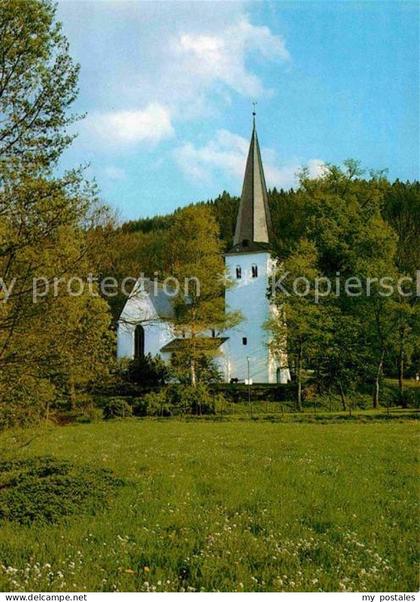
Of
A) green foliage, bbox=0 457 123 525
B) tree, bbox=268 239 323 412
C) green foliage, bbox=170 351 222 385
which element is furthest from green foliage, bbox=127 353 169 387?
green foliage, bbox=0 457 123 525

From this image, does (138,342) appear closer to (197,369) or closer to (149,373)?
(149,373)

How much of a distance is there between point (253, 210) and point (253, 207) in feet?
0.90

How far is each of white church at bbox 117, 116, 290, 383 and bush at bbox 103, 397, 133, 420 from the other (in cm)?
1962

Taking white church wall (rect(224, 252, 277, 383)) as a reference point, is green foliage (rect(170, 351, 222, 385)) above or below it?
below

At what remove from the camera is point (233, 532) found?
7.09 m

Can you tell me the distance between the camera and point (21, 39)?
9180mm

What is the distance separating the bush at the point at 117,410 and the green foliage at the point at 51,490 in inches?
893

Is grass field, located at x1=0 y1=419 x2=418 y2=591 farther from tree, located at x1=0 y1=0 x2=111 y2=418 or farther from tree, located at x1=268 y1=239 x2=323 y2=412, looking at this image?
tree, located at x1=268 y1=239 x2=323 y2=412

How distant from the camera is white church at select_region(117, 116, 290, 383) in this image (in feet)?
175

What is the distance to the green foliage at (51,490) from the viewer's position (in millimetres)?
8070

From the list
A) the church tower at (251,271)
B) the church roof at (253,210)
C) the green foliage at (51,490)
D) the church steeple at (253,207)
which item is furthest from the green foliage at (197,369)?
the green foliage at (51,490)

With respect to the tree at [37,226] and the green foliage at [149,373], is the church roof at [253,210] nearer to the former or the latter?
the green foliage at [149,373]

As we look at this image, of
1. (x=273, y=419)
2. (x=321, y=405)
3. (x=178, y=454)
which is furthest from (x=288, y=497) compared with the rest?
(x=321, y=405)

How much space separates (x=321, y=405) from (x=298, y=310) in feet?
18.9
